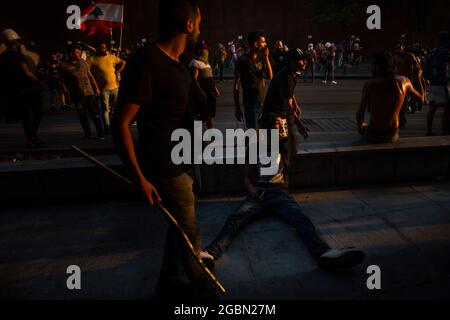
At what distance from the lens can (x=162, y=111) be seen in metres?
2.54

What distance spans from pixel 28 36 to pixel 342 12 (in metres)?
24.0

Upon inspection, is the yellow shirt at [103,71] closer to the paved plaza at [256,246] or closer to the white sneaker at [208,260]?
the paved plaza at [256,246]

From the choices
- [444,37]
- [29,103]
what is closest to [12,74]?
[29,103]

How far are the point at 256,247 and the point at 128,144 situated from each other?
6.20 feet

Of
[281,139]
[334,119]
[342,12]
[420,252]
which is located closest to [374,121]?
[281,139]

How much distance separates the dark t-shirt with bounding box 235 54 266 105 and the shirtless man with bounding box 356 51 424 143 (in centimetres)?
179

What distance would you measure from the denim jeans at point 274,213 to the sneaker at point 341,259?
0.35 ft

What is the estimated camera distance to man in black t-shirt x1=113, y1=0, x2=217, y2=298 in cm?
239

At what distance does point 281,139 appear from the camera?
4.18 m

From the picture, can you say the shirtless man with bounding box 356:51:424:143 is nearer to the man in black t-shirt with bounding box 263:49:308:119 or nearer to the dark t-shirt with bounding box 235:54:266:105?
the man in black t-shirt with bounding box 263:49:308:119

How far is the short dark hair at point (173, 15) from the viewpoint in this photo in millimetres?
2479
